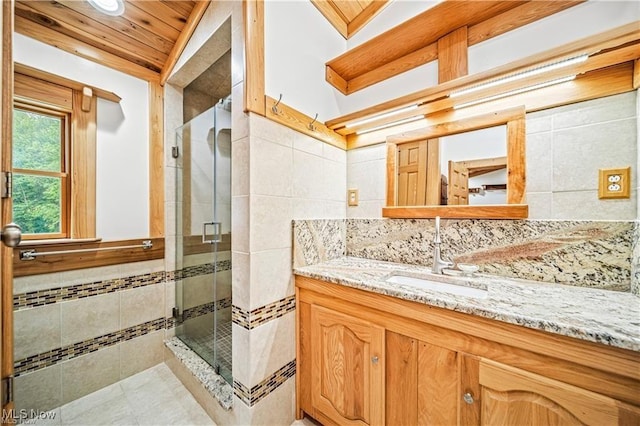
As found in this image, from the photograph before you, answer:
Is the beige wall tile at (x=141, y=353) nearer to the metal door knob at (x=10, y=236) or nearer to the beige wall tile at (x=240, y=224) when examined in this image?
the beige wall tile at (x=240, y=224)

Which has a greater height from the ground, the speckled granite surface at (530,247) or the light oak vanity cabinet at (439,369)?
the speckled granite surface at (530,247)

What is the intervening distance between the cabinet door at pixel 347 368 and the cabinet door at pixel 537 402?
37 centimetres

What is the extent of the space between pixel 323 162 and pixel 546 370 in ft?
4.28

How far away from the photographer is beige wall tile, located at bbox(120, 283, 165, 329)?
160 cm

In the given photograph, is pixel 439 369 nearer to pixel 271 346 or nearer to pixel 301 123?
pixel 271 346

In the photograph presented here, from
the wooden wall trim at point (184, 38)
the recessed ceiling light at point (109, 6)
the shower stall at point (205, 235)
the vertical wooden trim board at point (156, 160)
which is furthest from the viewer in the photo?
the vertical wooden trim board at point (156, 160)

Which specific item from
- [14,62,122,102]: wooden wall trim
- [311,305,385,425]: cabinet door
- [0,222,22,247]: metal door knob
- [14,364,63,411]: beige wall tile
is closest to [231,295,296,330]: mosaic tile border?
Answer: [311,305,385,425]: cabinet door

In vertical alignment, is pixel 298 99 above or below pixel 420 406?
above

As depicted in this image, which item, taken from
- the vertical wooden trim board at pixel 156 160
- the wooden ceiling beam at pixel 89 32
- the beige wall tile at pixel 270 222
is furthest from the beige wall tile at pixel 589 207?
the wooden ceiling beam at pixel 89 32

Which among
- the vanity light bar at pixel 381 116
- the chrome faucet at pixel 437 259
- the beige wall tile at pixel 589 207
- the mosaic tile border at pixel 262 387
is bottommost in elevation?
the mosaic tile border at pixel 262 387

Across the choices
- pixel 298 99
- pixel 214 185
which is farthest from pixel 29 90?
pixel 298 99

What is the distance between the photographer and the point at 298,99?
4.47 feet

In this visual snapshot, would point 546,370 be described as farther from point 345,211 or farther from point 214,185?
point 214,185

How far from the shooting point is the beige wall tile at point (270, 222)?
1.09 metres
